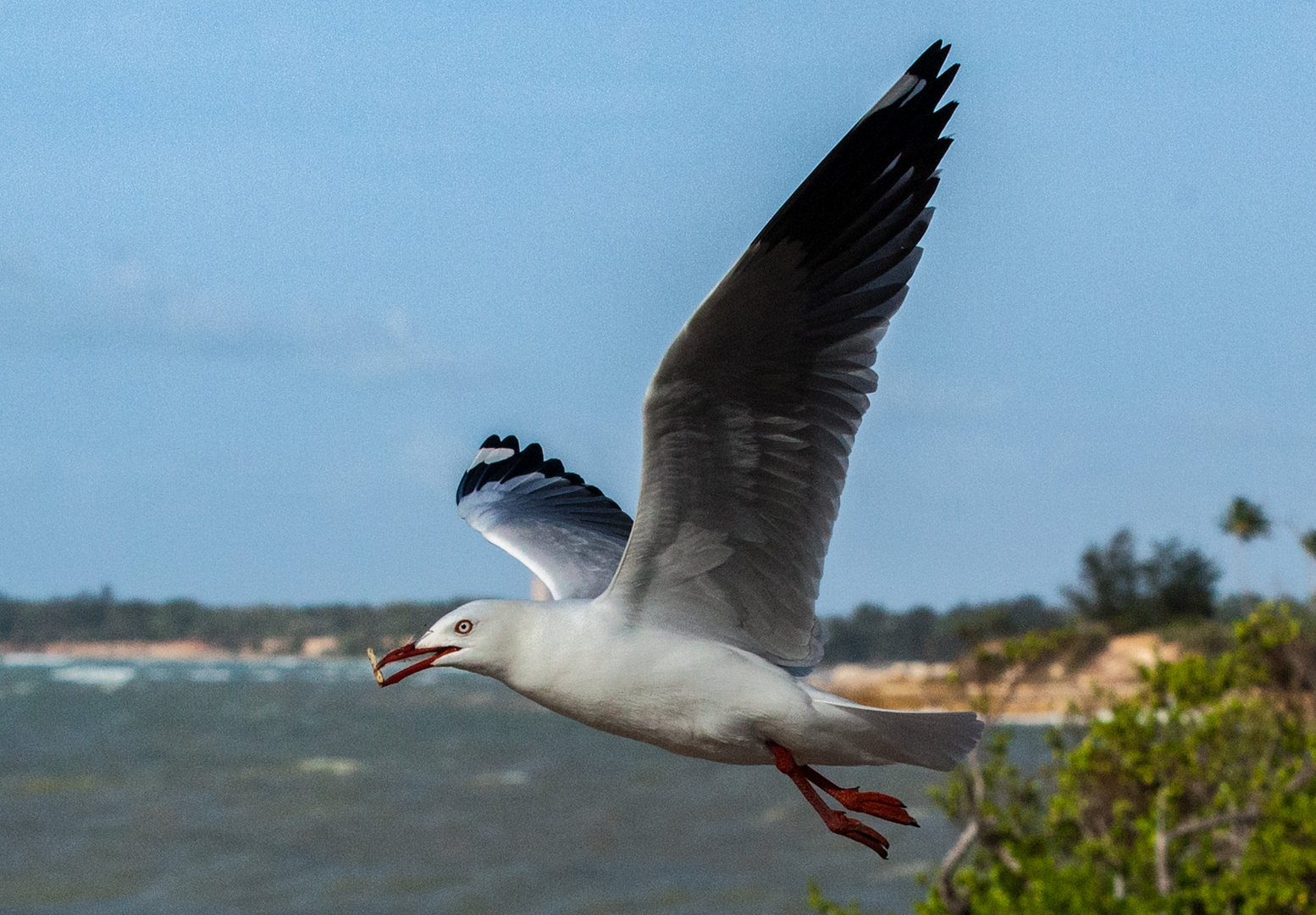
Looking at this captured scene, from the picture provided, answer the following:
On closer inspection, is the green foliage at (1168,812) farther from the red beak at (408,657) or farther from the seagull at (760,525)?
the red beak at (408,657)

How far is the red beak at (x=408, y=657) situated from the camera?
3.29m

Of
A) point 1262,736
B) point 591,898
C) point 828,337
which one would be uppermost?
point 828,337

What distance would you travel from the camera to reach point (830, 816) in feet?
11.1

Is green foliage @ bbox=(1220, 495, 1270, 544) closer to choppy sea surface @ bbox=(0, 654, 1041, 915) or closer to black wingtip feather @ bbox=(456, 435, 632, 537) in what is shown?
choppy sea surface @ bbox=(0, 654, 1041, 915)

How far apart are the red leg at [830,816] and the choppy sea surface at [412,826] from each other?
2787 cm

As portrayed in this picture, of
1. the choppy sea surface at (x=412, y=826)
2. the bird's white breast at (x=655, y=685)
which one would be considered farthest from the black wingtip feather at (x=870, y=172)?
the choppy sea surface at (x=412, y=826)

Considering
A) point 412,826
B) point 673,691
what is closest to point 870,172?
point 673,691

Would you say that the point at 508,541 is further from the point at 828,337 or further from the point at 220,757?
the point at 220,757

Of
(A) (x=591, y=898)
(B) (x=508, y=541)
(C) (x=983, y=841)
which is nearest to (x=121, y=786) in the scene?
(A) (x=591, y=898)

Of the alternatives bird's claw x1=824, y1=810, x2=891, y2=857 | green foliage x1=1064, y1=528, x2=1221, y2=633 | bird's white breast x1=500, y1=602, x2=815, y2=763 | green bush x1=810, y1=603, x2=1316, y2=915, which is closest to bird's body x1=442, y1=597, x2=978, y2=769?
bird's white breast x1=500, y1=602, x2=815, y2=763

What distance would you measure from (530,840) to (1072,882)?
117ft

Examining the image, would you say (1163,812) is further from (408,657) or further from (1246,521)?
(1246,521)

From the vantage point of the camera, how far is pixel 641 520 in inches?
140

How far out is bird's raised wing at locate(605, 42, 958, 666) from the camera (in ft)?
11.1
